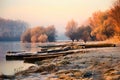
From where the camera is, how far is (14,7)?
22.2 ft

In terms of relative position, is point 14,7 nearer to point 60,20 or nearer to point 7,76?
point 60,20

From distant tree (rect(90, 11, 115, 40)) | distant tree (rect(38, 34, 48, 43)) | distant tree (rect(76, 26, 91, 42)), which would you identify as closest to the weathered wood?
distant tree (rect(38, 34, 48, 43))

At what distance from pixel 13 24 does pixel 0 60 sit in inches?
31.2

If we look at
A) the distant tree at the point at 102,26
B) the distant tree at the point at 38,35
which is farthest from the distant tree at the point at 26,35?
the distant tree at the point at 102,26

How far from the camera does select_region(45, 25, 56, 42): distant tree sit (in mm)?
6527

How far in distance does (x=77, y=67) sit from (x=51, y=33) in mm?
948

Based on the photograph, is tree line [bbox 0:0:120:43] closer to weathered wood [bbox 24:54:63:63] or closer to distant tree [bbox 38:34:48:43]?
distant tree [bbox 38:34:48:43]

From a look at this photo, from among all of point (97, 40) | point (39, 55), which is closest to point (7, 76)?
point (39, 55)

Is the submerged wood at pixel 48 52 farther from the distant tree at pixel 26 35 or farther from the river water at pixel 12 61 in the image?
the distant tree at pixel 26 35

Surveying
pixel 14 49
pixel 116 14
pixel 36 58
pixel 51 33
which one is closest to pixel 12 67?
pixel 14 49

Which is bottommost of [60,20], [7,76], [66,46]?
[7,76]

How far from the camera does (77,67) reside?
6016mm

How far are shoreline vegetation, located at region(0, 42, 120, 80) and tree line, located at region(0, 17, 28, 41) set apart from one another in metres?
0.68

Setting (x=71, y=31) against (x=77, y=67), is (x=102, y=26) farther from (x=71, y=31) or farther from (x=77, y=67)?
(x=77, y=67)
